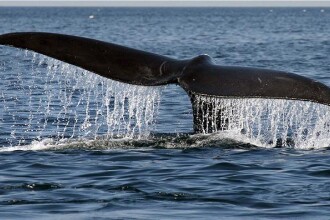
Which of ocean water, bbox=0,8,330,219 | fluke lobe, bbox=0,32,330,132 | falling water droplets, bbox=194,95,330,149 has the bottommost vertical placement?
ocean water, bbox=0,8,330,219

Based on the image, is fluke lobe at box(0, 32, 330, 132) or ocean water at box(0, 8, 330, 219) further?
fluke lobe at box(0, 32, 330, 132)

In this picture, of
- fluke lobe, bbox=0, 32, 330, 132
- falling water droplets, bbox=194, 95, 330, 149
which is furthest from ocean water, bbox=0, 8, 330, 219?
fluke lobe, bbox=0, 32, 330, 132

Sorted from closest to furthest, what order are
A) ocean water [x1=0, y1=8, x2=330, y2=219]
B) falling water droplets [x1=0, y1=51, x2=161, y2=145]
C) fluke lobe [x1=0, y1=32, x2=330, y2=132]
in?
ocean water [x1=0, y1=8, x2=330, y2=219] < fluke lobe [x1=0, y1=32, x2=330, y2=132] < falling water droplets [x1=0, y1=51, x2=161, y2=145]

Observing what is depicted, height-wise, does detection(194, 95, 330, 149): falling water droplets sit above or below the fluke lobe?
below

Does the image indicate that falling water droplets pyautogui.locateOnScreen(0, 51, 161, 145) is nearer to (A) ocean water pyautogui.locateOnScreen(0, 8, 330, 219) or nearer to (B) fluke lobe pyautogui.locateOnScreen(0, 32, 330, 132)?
(A) ocean water pyautogui.locateOnScreen(0, 8, 330, 219)

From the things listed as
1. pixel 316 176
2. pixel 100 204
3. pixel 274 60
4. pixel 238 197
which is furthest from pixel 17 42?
pixel 274 60

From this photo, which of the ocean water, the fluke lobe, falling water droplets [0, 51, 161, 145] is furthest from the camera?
falling water droplets [0, 51, 161, 145]

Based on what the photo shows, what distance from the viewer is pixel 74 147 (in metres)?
11.8

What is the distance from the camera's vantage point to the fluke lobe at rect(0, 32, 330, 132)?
928 centimetres

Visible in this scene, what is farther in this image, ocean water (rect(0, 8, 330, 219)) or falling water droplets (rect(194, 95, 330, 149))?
falling water droplets (rect(194, 95, 330, 149))

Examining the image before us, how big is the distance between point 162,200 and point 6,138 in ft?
15.6

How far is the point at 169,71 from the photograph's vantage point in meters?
10.1

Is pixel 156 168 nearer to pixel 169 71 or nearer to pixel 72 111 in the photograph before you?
pixel 169 71

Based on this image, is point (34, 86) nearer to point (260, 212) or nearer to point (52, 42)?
point (52, 42)
